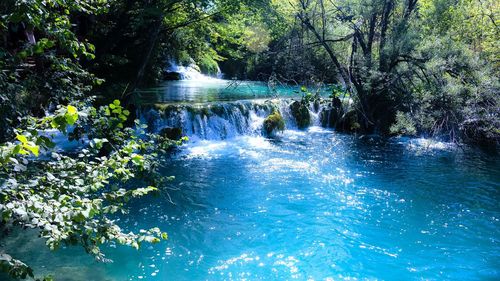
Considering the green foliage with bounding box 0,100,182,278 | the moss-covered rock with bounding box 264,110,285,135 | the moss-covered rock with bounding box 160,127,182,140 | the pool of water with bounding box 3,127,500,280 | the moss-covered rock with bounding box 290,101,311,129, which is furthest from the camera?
the moss-covered rock with bounding box 290,101,311,129

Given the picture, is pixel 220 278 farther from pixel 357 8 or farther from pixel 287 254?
pixel 357 8

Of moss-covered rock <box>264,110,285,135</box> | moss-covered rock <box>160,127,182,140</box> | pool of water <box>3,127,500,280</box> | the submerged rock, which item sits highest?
the submerged rock

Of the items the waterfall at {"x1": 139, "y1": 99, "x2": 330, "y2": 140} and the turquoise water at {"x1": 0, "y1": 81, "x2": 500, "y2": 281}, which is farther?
the waterfall at {"x1": 139, "y1": 99, "x2": 330, "y2": 140}

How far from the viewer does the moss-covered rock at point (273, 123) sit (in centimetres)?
1570

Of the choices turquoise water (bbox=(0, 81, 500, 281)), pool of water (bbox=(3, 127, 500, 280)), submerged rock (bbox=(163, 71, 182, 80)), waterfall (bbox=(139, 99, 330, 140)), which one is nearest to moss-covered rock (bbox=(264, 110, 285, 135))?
waterfall (bbox=(139, 99, 330, 140))

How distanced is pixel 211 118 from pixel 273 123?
2767 millimetres

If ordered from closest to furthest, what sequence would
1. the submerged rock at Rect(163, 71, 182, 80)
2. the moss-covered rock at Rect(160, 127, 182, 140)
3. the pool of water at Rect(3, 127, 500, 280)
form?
the pool of water at Rect(3, 127, 500, 280) < the moss-covered rock at Rect(160, 127, 182, 140) < the submerged rock at Rect(163, 71, 182, 80)

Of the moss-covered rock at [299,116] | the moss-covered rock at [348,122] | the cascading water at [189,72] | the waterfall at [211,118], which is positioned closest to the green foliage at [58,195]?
the waterfall at [211,118]

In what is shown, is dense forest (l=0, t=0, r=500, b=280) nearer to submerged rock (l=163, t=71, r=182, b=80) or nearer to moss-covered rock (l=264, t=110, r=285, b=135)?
moss-covered rock (l=264, t=110, r=285, b=135)

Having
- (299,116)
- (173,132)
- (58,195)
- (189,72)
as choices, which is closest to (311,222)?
(58,195)

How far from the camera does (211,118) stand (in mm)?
14820

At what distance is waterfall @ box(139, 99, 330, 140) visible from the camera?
14.0 metres

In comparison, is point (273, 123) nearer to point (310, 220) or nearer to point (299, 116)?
point (299, 116)

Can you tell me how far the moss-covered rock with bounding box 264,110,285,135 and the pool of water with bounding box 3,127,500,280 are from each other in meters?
3.29
